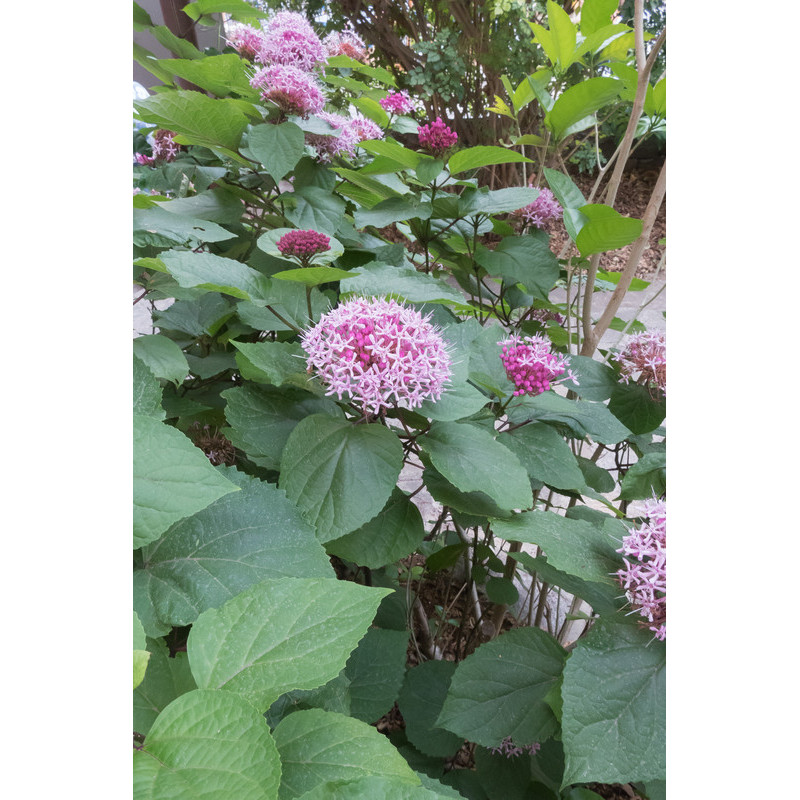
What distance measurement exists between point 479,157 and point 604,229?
0.24 m

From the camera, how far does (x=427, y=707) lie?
83 cm

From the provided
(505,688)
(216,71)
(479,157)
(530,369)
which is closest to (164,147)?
(216,71)

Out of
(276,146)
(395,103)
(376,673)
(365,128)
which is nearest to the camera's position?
(376,673)

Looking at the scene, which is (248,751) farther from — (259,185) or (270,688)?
(259,185)

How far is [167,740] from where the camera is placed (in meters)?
0.29

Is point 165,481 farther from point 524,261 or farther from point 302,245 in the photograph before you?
point 524,261

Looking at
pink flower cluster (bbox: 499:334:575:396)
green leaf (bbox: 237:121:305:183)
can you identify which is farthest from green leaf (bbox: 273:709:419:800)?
green leaf (bbox: 237:121:305:183)

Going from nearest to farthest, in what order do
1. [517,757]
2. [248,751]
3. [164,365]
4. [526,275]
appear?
[248,751]
[164,365]
[517,757]
[526,275]

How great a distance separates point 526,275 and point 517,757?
0.71 m

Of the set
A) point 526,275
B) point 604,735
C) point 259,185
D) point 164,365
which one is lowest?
point 604,735

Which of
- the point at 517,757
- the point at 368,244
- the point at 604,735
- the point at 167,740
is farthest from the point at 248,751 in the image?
the point at 368,244

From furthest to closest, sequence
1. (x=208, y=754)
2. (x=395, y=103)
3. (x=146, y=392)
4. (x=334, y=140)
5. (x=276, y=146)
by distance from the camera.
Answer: (x=395, y=103) → (x=334, y=140) → (x=276, y=146) → (x=146, y=392) → (x=208, y=754)

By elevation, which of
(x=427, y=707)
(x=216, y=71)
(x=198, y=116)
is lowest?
(x=427, y=707)

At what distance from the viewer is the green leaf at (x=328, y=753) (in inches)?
13.4
